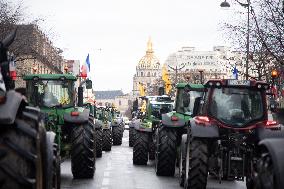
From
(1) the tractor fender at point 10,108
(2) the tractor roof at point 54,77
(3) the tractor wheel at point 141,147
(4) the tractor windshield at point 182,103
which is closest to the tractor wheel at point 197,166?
(2) the tractor roof at point 54,77

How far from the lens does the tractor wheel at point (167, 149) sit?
55.4 feet

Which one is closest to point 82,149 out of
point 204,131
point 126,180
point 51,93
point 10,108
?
point 126,180

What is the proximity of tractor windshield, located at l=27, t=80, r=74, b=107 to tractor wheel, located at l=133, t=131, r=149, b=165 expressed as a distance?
12.1 feet

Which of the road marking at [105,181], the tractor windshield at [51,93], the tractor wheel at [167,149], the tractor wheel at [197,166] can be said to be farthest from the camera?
the tractor windshield at [51,93]

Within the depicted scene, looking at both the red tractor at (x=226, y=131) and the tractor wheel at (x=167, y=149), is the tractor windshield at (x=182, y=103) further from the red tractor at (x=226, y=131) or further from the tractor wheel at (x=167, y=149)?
the red tractor at (x=226, y=131)

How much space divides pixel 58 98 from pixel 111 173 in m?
2.75

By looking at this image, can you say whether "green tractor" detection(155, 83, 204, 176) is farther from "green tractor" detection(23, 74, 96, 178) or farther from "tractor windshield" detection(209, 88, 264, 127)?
"tractor windshield" detection(209, 88, 264, 127)

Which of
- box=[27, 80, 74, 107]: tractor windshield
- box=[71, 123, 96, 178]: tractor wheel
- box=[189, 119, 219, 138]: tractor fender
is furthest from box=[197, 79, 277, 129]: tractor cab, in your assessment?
box=[27, 80, 74, 107]: tractor windshield

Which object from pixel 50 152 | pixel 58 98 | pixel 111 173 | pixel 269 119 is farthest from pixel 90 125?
pixel 50 152

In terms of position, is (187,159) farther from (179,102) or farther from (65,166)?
(65,166)

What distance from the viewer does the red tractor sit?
1252 cm

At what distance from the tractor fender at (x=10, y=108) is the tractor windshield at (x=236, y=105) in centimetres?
780

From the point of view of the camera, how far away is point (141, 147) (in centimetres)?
2064

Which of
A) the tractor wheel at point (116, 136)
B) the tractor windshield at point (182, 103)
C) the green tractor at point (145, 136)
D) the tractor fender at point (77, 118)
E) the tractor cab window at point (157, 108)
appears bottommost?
the tractor wheel at point (116, 136)
